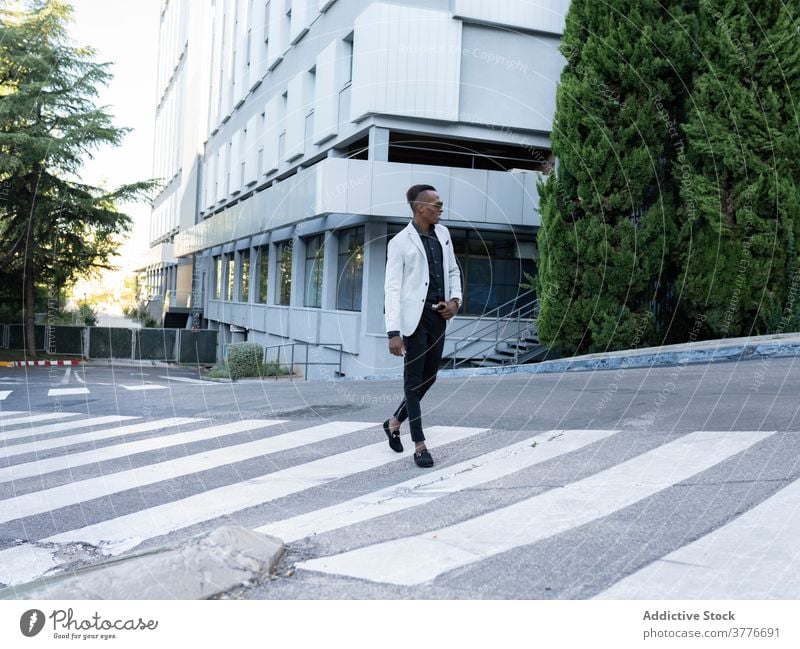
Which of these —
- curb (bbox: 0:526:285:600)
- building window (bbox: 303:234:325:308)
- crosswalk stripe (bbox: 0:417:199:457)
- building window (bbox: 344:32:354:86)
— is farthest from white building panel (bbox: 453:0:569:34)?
curb (bbox: 0:526:285:600)

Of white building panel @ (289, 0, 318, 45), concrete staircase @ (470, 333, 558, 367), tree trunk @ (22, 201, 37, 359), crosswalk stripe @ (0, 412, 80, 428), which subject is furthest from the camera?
tree trunk @ (22, 201, 37, 359)

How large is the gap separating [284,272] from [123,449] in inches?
802

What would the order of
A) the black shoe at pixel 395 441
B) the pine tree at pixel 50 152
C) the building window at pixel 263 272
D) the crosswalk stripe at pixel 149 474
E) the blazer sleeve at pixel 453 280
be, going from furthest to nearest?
the building window at pixel 263 272 < the pine tree at pixel 50 152 < the black shoe at pixel 395 441 < the blazer sleeve at pixel 453 280 < the crosswalk stripe at pixel 149 474

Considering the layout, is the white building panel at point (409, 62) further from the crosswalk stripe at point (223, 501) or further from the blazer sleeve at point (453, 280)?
the crosswalk stripe at point (223, 501)

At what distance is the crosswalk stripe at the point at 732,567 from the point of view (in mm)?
3324

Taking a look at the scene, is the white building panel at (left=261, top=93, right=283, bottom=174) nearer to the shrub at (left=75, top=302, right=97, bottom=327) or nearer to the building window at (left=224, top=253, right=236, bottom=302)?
the building window at (left=224, top=253, right=236, bottom=302)

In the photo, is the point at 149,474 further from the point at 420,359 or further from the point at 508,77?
the point at 508,77

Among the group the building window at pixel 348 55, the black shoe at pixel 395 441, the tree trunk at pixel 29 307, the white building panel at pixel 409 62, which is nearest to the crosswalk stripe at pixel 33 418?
the black shoe at pixel 395 441

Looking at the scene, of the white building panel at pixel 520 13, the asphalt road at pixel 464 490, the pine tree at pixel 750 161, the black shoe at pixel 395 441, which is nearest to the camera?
the asphalt road at pixel 464 490

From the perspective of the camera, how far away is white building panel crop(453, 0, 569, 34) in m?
19.3

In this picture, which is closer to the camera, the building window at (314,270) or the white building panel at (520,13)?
the white building panel at (520,13)

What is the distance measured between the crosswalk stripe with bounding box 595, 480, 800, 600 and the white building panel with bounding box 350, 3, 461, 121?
53.4 ft

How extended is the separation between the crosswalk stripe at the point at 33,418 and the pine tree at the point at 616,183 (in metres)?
Result: 8.83

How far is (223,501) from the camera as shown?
18.3 ft
